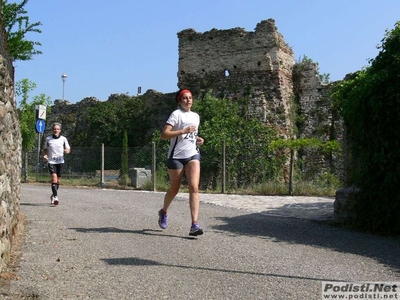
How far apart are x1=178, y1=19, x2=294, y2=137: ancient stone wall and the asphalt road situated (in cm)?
A: 1365

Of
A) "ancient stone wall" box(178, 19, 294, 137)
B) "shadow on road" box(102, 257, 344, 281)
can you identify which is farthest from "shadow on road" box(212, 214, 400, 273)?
"ancient stone wall" box(178, 19, 294, 137)

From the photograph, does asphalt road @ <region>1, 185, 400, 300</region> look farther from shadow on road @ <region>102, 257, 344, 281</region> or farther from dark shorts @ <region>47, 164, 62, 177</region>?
dark shorts @ <region>47, 164, 62, 177</region>

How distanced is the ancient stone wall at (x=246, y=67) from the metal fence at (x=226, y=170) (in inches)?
95.1

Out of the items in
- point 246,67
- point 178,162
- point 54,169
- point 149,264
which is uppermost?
point 246,67

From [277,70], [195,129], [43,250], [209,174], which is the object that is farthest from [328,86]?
[43,250]

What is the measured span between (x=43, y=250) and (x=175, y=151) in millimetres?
2012

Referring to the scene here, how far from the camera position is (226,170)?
56.0 ft

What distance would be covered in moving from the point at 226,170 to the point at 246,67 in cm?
723

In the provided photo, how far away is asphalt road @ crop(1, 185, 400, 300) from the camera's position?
4.49 meters

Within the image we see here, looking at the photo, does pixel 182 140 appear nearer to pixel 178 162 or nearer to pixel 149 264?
pixel 178 162

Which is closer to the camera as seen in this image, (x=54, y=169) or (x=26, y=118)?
(x=54, y=169)

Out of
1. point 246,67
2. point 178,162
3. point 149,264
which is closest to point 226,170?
point 246,67

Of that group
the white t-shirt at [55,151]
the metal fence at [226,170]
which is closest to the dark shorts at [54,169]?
the white t-shirt at [55,151]

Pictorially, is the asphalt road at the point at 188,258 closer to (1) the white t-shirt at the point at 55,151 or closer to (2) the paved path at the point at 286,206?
(2) the paved path at the point at 286,206
